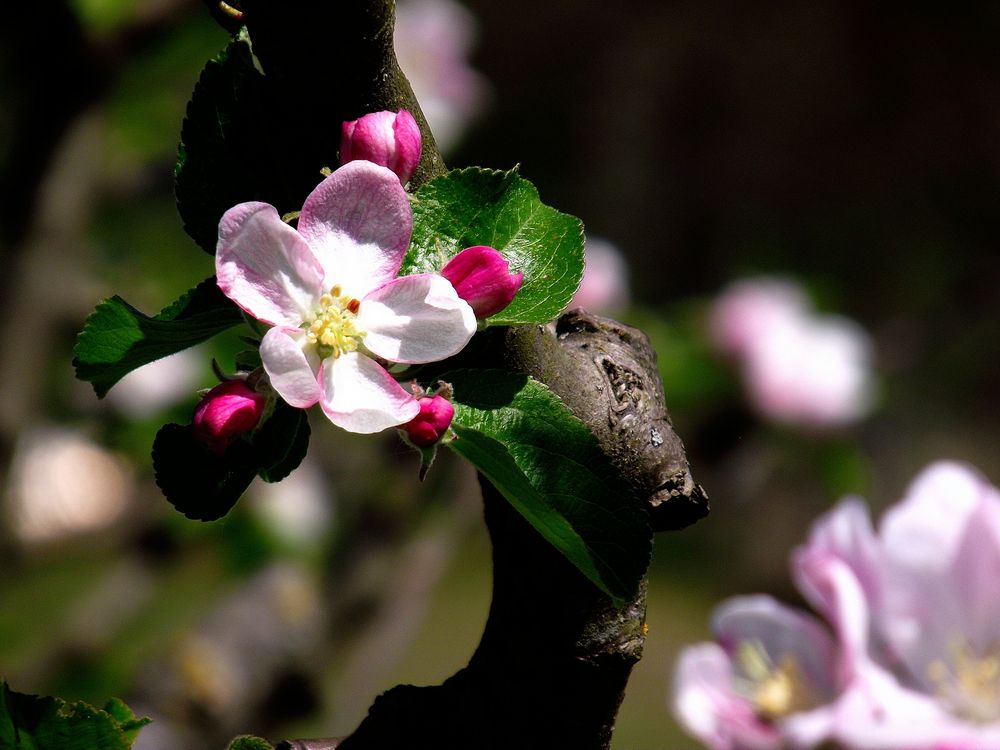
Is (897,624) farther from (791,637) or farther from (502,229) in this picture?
(502,229)

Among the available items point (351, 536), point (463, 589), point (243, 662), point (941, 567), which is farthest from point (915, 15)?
point (941, 567)

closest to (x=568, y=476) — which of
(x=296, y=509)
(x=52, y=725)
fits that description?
(x=52, y=725)

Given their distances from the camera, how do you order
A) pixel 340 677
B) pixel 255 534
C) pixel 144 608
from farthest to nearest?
pixel 144 608, pixel 255 534, pixel 340 677

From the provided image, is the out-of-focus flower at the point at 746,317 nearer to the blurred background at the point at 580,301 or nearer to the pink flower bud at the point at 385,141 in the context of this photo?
the blurred background at the point at 580,301

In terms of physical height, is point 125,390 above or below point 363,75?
above

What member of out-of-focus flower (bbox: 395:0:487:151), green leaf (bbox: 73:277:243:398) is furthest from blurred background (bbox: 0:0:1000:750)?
green leaf (bbox: 73:277:243:398)

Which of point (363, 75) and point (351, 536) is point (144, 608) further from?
point (363, 75)

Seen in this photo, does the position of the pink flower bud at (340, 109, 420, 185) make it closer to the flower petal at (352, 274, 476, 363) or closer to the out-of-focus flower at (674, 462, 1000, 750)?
the flower petal at (352, 274, 476, 363)
